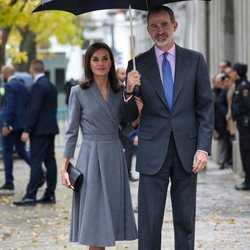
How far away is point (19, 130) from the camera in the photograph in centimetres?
1443

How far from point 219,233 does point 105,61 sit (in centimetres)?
330

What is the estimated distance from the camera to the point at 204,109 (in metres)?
6.89

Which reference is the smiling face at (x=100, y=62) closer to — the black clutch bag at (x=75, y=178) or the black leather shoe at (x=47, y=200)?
the black clutch bag at (x=75, y=178)

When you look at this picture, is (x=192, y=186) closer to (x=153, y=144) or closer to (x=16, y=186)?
(x=153, y=144)

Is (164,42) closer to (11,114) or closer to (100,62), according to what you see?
(100,62)

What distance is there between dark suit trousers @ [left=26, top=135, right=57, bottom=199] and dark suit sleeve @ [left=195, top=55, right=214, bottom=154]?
622 centimetres

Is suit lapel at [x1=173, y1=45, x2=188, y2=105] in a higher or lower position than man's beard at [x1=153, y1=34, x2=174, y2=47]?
lower

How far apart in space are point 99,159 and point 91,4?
125 cm

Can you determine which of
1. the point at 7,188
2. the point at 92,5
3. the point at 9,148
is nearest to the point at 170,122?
the point at 92,5

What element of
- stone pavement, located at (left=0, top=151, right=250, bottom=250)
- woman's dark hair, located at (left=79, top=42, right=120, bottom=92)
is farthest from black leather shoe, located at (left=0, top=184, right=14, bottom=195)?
woman's dark hair, located at (left=79, top=42, right=120, bottom=92)

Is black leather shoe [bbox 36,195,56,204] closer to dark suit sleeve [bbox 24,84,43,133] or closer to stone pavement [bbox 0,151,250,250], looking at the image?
stone pavement [bbox 0,151,250,250]

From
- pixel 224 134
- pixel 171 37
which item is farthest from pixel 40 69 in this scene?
pixel 171 37

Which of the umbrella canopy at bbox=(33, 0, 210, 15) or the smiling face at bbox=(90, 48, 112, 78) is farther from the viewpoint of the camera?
the smiling face at bbox=(90, 48, 112, 78)

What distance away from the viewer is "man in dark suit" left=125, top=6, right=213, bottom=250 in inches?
271
